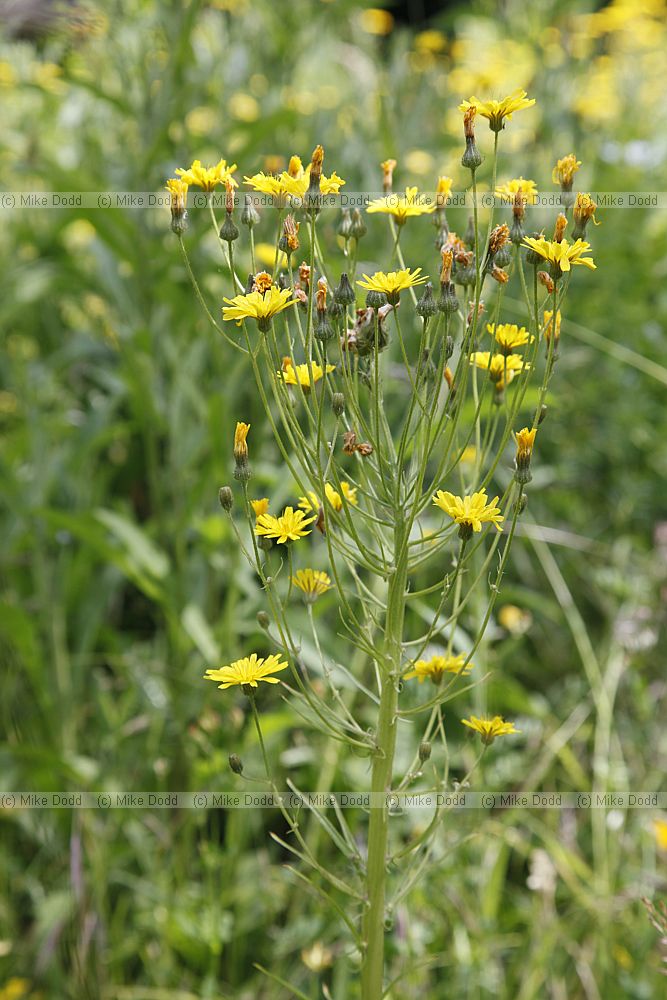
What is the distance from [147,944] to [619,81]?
4.15m

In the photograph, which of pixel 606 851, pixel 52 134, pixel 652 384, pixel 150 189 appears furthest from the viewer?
pixel 52 134

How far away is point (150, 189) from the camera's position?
2.54 meters

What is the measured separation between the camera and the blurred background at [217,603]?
6.74 feet

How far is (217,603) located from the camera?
2570 mm

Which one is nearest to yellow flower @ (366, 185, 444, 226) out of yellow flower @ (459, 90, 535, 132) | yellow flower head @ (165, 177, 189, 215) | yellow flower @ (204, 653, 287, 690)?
yellow flower @ (459, 90, 535, 132)

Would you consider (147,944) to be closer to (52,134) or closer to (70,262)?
(70,262)

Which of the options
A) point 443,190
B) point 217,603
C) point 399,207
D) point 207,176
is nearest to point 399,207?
point 399,207

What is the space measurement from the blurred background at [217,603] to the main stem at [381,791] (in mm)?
396

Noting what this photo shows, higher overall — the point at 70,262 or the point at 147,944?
the point at 70,262

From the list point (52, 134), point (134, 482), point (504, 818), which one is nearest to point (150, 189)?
point (134, 482)

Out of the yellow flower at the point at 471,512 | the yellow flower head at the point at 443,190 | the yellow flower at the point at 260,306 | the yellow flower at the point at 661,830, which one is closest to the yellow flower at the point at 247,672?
the yellow flower at the point at 471,512

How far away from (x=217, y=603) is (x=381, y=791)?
1.34 meters

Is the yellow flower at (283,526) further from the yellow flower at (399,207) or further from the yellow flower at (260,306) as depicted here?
the yellow flower at (399,207)

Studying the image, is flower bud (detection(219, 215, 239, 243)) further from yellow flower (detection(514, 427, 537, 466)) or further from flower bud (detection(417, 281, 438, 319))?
yellow flower (detection(514, 427, 537, 466))
